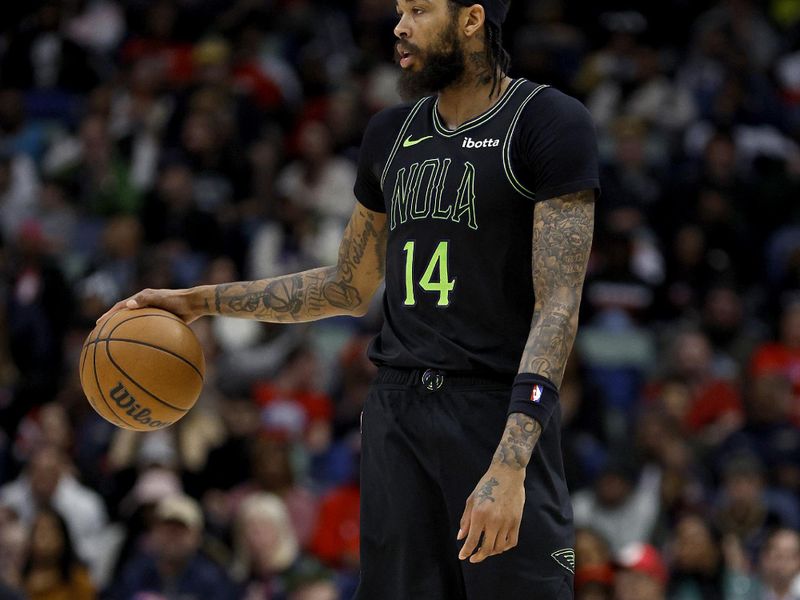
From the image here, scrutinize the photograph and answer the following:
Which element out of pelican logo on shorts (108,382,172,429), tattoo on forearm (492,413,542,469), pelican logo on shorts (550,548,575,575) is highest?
tattoo on forearm (492,413,542,469)

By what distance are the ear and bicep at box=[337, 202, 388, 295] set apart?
2.39 ft

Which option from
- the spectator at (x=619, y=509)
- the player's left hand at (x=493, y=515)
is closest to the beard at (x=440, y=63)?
the player's left hand at (x=493, y=515)

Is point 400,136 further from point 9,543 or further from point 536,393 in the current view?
point 9,543

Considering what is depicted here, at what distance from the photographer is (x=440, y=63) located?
14.3 ft

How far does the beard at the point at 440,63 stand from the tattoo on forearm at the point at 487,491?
125cm

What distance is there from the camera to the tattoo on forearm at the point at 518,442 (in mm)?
3885

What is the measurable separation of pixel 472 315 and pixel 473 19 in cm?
90

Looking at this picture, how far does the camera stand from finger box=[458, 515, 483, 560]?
3822 millimetres

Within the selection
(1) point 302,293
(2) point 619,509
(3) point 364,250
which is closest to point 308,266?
(2) point 619,509

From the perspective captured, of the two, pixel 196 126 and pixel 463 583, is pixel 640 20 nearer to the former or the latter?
pixel 196 126

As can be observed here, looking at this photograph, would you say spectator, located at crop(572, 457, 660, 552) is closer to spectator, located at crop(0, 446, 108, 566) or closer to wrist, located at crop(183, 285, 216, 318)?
spectator, located at crop(0, 446, 108, 566)

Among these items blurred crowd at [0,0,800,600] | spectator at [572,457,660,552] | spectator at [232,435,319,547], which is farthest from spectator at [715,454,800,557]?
spectator at [232,435,319,547]

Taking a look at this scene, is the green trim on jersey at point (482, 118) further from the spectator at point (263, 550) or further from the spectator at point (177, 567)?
the spectator at point (263, 550)

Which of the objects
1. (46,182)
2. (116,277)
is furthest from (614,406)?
(46,182)
